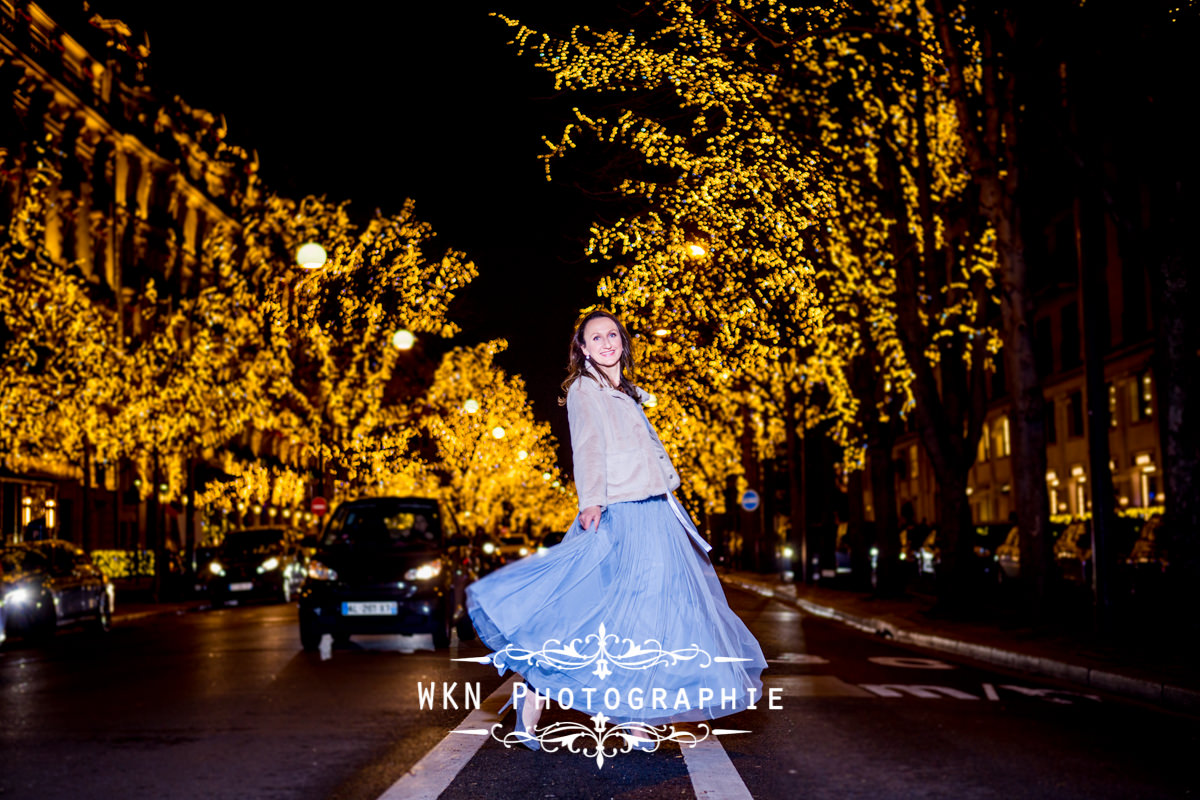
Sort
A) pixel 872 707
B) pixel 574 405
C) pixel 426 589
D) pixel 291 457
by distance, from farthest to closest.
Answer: pixel 426 589 → pixel 291 457 → pixel 872 707 → pixel 574 405

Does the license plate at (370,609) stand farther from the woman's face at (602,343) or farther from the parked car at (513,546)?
the parked car at (513,546)

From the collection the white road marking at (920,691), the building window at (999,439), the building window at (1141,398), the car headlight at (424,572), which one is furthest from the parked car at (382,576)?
the building window at (999,439)

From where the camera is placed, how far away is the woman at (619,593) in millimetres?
6609

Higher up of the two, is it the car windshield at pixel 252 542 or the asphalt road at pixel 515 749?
the car windshield at pixel 252 542

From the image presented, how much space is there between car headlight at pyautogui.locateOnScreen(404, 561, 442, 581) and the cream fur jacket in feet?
32.9

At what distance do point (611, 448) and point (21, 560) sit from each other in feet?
57.6

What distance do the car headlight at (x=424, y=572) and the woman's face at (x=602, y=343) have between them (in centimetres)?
1015

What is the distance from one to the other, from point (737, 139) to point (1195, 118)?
823cm

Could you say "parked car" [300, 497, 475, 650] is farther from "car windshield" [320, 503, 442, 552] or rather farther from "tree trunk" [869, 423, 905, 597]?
"tree trunk" [869, 423, 905, 597]

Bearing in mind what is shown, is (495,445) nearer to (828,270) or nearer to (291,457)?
(291,457)

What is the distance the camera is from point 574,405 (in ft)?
21.8

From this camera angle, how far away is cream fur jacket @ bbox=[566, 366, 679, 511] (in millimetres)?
6598

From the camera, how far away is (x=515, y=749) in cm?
789

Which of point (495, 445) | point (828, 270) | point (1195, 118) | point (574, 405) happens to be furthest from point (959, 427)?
point (574, 405)
